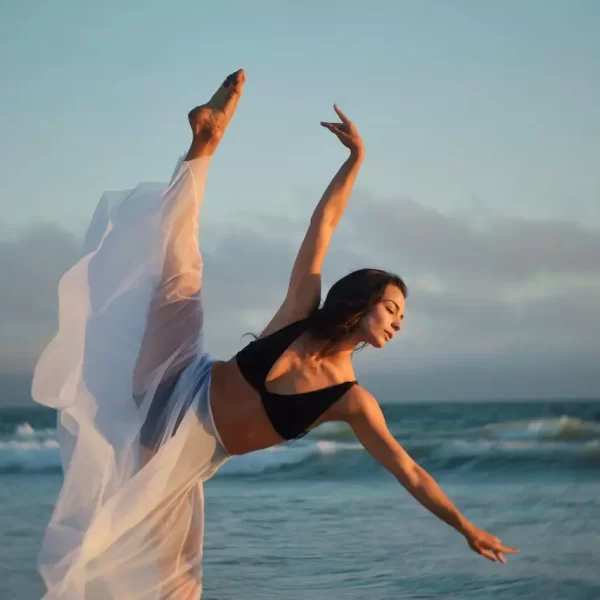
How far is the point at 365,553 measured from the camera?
22.8 ft

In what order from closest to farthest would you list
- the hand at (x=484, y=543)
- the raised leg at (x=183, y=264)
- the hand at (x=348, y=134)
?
the hand at (x=484, y=543)
the raised leg at (x=183, y=264)
the hand at (x=348, y=134)

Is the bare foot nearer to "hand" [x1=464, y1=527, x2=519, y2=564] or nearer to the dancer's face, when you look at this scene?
the dancer's face

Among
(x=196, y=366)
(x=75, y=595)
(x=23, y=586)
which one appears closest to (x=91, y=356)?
(x=196, y=366)

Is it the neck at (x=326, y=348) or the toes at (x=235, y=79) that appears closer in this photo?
the neck at (x=326, y=348)

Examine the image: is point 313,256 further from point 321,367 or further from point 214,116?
point 214,116

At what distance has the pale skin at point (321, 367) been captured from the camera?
3395mm

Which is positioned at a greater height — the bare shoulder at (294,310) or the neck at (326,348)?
the bare shoulder at (294,310)

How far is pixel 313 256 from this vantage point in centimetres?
370

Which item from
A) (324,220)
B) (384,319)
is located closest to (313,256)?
(324,220)

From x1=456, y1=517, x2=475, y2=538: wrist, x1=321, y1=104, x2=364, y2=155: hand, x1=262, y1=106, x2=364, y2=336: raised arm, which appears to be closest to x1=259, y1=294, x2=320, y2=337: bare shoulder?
x1=262, y1=106, x2=364, y2=336: raised arm

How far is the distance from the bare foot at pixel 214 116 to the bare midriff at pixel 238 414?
835 millimetres

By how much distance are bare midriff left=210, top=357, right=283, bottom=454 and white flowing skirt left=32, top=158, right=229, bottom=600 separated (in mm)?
40

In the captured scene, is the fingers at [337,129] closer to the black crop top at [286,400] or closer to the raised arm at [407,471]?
the black crop top at [286,400]

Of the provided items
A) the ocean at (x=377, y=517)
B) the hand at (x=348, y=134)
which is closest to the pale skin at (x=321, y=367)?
the hand at (x=348, y=134)
